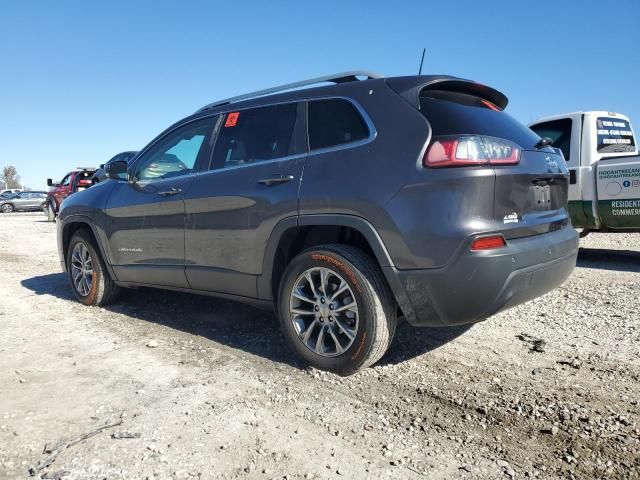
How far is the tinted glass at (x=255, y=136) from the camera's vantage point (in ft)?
11.8

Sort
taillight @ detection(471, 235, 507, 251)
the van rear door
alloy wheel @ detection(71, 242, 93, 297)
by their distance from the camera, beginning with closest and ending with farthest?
taillight @ detection(471, 235, 507, 251)
alloy wheel @ detection(71, 242, 93, 297)
the van rear door

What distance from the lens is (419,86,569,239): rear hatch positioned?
9.33 feet

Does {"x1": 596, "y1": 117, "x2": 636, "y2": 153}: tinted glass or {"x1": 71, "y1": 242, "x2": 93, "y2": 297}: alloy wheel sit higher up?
{"x1": 596, "y1": 117, "x2": 636, "y2": 153}: tinted glass

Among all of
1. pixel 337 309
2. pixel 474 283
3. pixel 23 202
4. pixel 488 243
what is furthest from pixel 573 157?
pixel 23 202

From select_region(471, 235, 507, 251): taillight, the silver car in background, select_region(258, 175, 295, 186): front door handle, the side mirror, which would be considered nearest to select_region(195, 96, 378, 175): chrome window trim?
select_region(258, 175, 295, 186): front door handle

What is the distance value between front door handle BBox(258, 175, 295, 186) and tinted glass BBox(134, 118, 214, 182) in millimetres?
956

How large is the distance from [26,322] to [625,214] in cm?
697

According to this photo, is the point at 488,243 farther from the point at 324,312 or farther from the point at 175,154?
the point at 175,154

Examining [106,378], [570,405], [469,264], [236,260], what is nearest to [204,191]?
[236,260]

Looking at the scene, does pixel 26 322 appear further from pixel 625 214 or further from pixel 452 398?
pixel 625 214

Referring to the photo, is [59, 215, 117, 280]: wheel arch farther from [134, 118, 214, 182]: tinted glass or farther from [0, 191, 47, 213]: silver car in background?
[0, 191, 47, 213]: silver car in background

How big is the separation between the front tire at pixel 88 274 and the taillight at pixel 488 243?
12.5 feet

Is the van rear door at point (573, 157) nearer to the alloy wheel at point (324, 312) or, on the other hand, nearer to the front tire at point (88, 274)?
the alloy wheel at point (324, 312)

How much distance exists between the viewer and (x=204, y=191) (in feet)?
12.9
